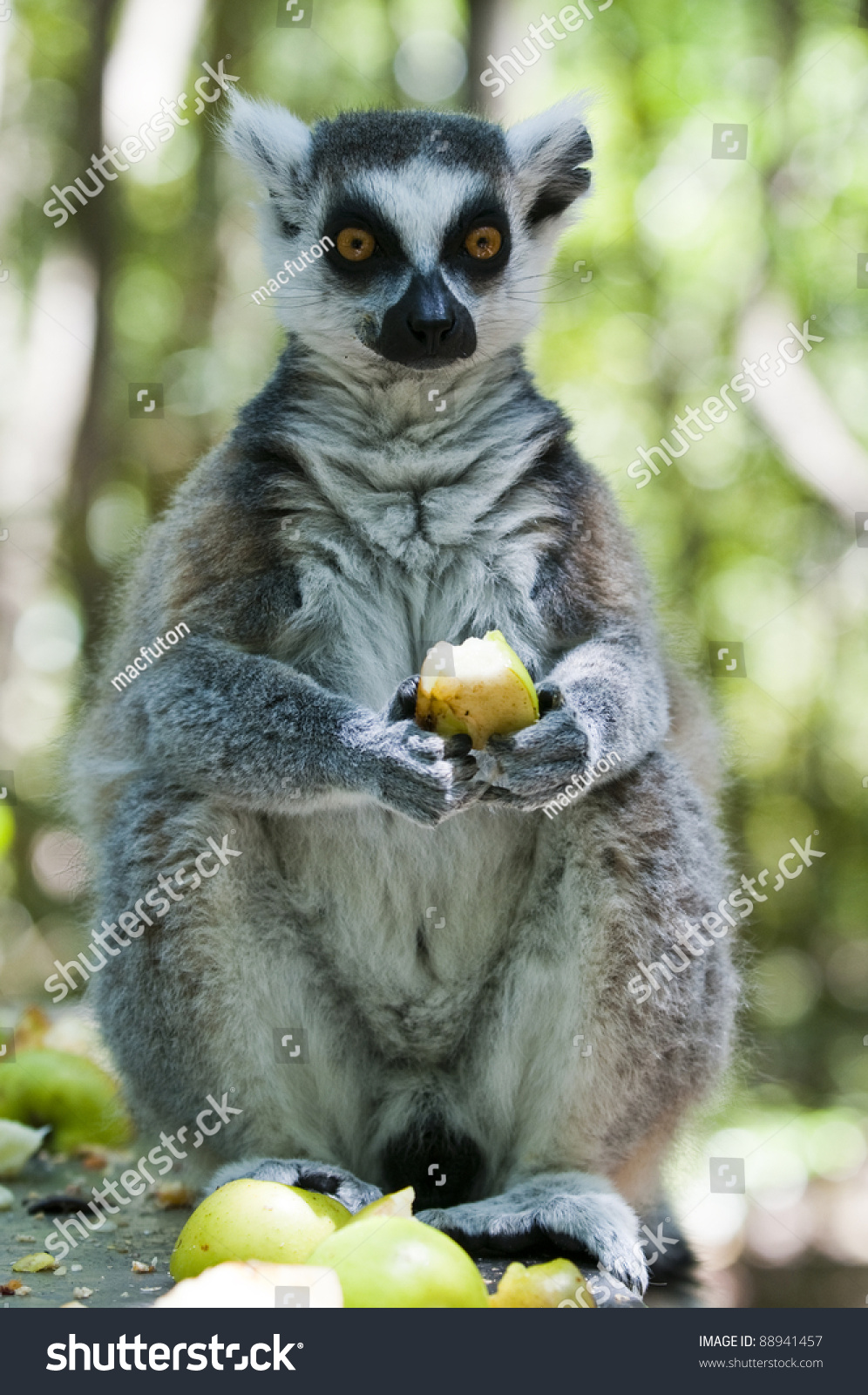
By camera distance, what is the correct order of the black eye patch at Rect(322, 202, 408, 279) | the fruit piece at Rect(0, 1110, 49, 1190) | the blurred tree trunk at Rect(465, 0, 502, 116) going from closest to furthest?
1. the black eye patch at Rect(322, 202, 408, 279)
2. the fruit piece at Rect(0, 1110, 49, 1190)
3. the blurred tree trunk at Rect(465, 0, 502, 116)

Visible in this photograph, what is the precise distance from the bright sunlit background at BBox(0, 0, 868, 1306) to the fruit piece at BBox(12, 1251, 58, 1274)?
545 cm

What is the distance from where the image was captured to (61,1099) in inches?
189

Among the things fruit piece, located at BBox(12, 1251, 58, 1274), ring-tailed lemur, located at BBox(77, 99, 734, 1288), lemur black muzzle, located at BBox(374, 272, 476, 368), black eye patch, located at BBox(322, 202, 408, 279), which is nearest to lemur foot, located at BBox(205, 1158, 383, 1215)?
ring-tailed lemur, located at BBox(77, 99, 734, 1288)

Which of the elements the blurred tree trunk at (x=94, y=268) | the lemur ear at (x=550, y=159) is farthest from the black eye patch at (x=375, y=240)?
the blurred tree trunk at (x=94, y=268)

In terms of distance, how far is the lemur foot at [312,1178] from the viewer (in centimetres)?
338

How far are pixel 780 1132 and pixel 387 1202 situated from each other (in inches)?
274

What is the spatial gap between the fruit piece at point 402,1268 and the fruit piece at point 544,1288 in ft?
0.53

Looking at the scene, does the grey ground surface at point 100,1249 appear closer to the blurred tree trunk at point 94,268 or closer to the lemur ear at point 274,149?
the lemur ear at point 274,149

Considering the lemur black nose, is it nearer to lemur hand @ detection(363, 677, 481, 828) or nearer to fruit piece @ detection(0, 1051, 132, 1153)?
lemur hand @ detection(363, 677, 481, 828)

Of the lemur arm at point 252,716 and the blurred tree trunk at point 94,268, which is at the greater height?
the blurred tree trunk at point 94,268

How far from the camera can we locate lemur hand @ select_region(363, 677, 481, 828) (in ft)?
10.8

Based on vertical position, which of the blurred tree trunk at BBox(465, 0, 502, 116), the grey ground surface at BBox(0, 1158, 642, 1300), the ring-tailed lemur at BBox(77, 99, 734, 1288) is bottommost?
the grey ground surface at BBox(0, 1158, 642, 1300)

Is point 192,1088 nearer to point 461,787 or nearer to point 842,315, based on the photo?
point 461,787

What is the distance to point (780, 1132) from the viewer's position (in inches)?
353
